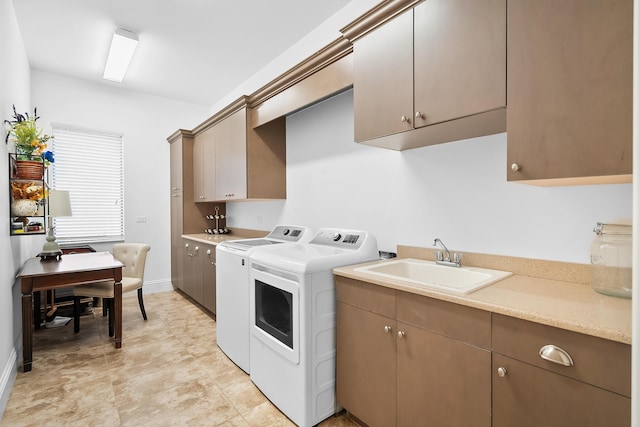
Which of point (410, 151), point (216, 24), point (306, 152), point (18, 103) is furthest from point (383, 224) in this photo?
point (18, 103)

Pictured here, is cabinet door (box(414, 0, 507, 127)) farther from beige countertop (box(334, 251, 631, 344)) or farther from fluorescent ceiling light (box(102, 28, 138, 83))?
fluorescent ceiling light (box(102, 28, 138, 83))

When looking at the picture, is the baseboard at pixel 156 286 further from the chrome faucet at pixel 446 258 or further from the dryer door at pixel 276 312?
the chrome faucet at pixel 446 258

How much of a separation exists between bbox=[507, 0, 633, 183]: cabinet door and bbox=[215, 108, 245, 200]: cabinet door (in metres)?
2.53

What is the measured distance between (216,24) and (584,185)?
3.01 m

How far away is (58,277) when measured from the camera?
2.59 meters

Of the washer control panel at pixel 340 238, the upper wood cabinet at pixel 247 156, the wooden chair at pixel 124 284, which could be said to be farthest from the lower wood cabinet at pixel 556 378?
the wooden chair at pixel 124 284

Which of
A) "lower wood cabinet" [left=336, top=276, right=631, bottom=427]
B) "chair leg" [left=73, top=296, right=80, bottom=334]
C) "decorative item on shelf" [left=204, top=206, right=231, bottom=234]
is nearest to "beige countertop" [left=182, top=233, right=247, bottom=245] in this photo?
"decorative item on shelf" [left=204, top=206, right=231, bottom=234]

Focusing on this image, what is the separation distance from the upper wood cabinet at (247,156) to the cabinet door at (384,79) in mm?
1488

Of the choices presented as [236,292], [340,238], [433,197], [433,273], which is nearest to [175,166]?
[236,292]

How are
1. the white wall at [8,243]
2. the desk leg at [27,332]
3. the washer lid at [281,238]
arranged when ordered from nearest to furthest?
1. the white wall at [8,243]
2. the desk leg at [27,332]
3. the washer lid at [281,238]

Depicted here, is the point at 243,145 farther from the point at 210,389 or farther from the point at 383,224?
the point at 210,389

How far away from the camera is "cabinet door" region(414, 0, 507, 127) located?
4.49ft

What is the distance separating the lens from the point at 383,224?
2.39 meters

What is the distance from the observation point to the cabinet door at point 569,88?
3.44ft
